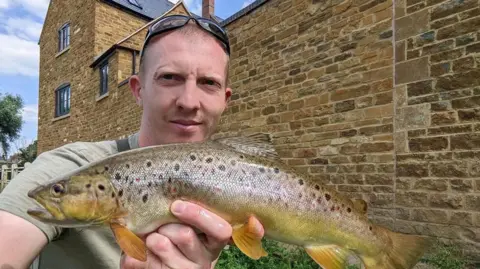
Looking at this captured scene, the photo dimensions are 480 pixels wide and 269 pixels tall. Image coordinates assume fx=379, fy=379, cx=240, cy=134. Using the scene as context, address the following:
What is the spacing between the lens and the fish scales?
167 cm

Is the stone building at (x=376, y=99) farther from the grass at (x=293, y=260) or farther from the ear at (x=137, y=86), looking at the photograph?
the ear at (x=137, y=86)

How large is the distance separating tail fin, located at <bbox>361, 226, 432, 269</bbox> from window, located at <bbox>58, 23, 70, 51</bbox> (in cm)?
2553

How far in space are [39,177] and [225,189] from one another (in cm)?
101

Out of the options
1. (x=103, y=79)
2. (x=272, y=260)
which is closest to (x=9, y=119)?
(x=103, y=79)

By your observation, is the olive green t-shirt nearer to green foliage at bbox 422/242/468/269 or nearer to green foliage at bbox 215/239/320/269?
green foliage at bbox 215/239/320/269

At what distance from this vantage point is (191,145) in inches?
71.9

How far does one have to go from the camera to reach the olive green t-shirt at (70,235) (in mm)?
1985

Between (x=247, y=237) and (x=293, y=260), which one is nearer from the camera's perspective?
(x=247, y=237)

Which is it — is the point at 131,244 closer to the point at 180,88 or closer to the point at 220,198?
the point at 220,198

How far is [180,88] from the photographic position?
2.29m

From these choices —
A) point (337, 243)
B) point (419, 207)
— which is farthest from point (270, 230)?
point (419, 207)

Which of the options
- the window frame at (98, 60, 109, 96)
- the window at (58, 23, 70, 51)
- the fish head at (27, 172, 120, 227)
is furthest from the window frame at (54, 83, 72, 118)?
the fish head at (27, 172, 120, 227)

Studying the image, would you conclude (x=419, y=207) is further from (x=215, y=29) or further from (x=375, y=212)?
(x=215, y=29)

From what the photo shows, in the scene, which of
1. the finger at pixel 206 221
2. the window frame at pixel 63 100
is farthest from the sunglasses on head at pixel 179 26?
the window frame at pixel 63 100
